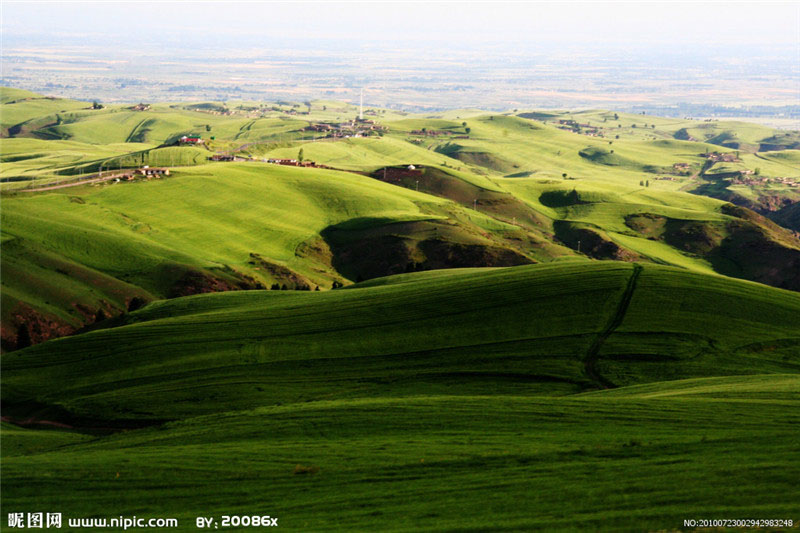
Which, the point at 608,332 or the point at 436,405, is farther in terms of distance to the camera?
the point at 608,332

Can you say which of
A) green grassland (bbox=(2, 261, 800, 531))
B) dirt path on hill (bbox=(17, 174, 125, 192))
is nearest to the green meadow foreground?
green grassland (bbox=(2, 261, 800, 531))

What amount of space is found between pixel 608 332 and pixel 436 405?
28.2 m

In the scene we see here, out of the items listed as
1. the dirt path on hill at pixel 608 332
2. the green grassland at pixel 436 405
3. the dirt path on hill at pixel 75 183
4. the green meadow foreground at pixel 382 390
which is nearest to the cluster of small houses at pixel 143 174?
the dirt path on hill at pixel 75 183

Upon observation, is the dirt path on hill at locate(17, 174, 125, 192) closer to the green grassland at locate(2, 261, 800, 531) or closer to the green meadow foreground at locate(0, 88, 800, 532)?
the green meadow foreground at locate(0, 88, 800, 532)

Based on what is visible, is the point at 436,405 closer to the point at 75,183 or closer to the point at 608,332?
the point at 608,332

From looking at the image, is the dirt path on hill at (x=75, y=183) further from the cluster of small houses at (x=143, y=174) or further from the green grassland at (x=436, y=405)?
the green grassland at (x=436, y=405)

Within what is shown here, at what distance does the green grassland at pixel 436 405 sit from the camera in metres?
35.2

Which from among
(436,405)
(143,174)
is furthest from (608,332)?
(143,174)

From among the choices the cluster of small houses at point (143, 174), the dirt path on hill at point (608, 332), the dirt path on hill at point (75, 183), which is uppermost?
the dirt path on hill at point (608, 332)

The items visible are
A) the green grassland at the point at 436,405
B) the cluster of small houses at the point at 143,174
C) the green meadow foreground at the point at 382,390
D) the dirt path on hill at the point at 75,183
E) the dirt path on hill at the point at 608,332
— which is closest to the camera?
the green grassland at the point at 436,405

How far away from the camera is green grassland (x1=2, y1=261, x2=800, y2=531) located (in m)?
35.2

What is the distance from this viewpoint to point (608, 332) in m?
72.1

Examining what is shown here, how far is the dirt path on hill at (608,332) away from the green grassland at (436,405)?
0.27 m

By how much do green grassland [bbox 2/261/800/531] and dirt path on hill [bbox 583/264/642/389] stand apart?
273 mm
